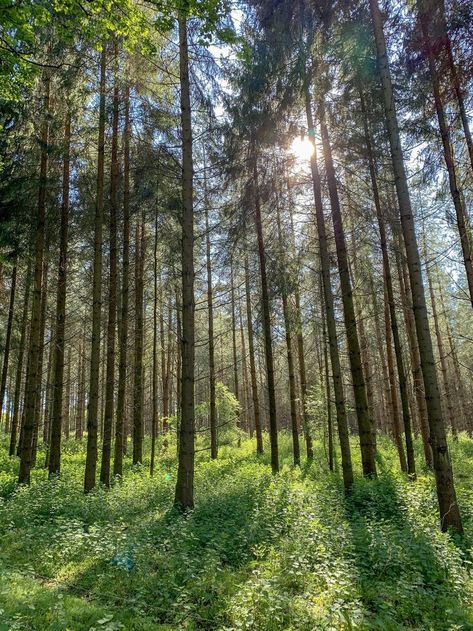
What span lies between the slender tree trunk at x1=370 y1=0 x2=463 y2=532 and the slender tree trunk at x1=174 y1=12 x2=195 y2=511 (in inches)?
153

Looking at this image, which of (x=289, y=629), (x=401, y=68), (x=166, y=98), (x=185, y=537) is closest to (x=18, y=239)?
(x=166, y=98)

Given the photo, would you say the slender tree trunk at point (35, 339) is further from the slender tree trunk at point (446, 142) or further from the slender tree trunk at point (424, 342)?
the slender tree trunk at point (446, 142)

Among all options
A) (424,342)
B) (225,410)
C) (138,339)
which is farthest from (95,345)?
(225,410)

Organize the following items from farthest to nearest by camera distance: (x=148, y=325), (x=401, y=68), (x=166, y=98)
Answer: (x=148, y=325)
(x=166, y=98)
(x=401, y=68)

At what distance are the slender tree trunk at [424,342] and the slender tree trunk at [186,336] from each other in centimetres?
390

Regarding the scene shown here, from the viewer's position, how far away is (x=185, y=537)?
5.91 meters

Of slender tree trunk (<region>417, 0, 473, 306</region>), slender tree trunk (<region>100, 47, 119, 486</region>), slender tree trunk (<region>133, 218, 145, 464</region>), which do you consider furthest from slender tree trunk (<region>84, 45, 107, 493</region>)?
slender tree trunk (<region>417, 0, 473, 306</region>)

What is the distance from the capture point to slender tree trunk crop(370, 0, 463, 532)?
19.8ft

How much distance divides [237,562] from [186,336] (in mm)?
4084

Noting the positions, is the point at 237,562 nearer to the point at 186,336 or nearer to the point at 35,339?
the point at 186,336

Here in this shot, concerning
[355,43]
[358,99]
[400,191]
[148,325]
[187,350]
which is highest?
[358,99]

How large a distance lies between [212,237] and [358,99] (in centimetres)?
862

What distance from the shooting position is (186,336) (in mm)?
7969

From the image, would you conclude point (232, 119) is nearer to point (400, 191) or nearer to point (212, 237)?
point (400, 191)
